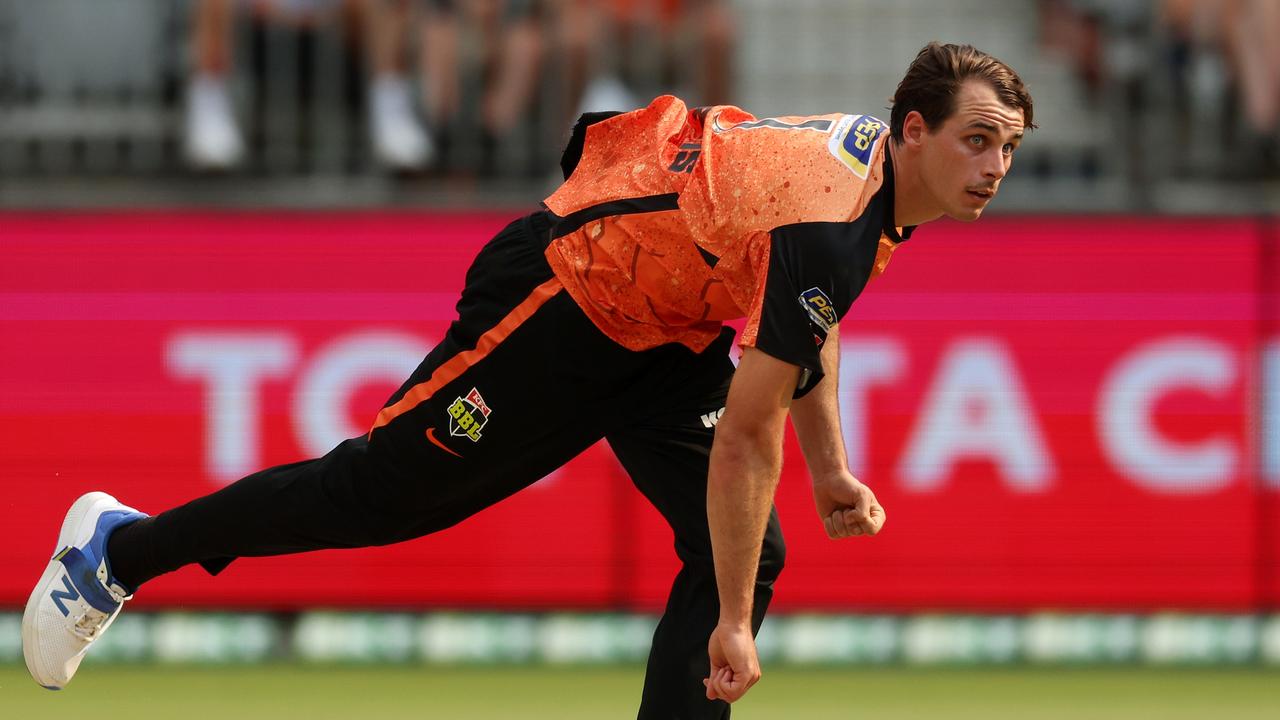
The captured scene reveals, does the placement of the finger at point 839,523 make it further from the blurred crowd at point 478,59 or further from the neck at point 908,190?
the blurred crowd at point 478,59

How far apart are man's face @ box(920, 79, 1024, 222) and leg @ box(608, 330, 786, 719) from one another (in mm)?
912

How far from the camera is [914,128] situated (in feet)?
13.5

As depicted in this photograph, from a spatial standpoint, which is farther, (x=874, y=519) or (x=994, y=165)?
(x=874, y=519)

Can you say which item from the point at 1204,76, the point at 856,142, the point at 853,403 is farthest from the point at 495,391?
the point at 1204,76

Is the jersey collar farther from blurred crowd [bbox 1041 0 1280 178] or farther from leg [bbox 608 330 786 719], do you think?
blurred crowd [bbox 1041 0 1280 178]

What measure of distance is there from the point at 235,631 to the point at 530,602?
4.02ft

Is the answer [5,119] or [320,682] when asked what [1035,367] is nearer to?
[320,682]

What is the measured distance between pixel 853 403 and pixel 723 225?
3.85m

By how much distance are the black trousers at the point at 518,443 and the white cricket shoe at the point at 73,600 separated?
418 mm

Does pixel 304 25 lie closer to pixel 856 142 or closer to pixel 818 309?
pixel 856 142

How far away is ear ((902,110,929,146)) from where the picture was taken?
4.11 m

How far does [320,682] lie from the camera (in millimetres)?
7398

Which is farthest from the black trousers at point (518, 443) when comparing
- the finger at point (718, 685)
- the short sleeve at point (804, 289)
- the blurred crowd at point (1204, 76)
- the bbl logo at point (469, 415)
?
the blurred crowd at point (1204, 76)

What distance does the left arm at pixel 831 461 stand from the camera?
15.2ft
